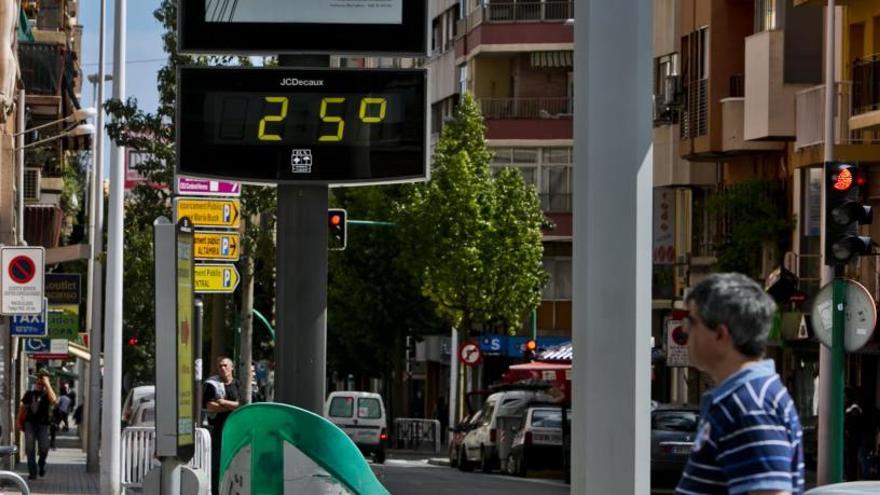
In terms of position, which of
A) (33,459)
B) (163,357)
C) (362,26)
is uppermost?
(362,26)

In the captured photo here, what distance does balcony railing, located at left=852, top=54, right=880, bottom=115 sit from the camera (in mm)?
39188

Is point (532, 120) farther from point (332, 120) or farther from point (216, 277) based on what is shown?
point (332, 120)

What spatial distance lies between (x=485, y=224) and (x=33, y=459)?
26941 mm

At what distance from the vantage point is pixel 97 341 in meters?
33.9

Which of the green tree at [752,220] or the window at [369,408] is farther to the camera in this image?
the window at [369,408]

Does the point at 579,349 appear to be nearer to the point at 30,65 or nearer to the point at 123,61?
the point at 123,61

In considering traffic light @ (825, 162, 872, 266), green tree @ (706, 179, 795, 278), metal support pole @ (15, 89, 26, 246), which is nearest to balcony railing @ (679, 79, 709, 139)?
green tree @ (706, 179, 795, 278)

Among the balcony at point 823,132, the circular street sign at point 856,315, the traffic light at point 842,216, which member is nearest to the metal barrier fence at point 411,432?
the balcony at point 823,132

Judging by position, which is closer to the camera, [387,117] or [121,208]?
[387,117]

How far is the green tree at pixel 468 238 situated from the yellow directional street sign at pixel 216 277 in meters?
34.7

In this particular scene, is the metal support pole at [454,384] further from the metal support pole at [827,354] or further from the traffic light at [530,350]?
the metal support pole at [827,354]

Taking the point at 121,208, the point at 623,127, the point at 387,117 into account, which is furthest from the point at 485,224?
the point at 623,127

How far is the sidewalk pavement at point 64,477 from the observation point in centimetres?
3112

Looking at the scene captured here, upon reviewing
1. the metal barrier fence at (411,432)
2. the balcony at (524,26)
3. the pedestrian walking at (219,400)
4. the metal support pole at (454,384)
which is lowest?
the metal barrier fence at (411,432)
